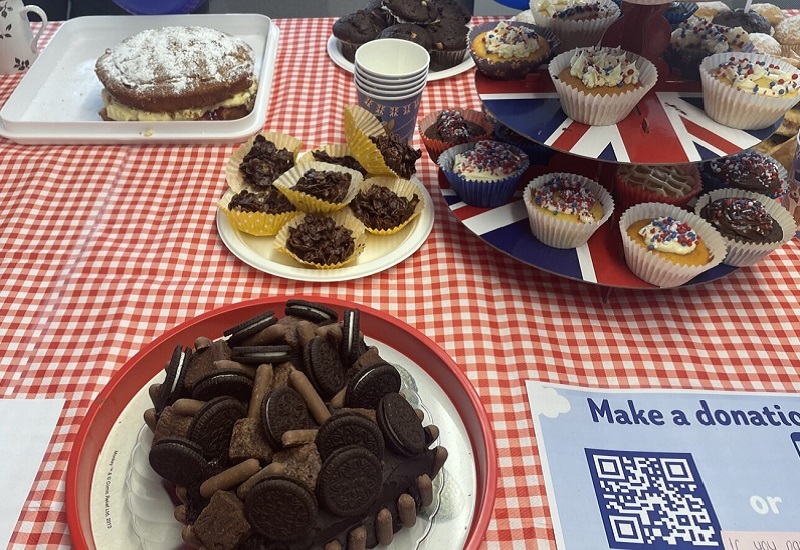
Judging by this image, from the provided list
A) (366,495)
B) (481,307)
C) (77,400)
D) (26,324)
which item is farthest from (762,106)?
(26,324)

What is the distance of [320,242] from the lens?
1356mm

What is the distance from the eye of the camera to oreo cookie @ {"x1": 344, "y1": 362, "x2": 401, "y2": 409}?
2.82 feet

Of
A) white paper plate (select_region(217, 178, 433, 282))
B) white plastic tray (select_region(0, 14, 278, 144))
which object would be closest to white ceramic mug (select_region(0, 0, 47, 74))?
white plastic tray (select_region(0, 14, 278, 144))

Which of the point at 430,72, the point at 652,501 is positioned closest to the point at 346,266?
the point at 652,501

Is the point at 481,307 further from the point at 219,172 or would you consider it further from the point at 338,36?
the point at 338,36

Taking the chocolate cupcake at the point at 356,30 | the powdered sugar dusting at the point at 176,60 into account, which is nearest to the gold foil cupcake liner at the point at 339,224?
the powdered sugar dusting at the point at 176,60

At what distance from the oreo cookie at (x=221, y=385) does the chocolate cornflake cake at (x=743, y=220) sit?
3.36 ft

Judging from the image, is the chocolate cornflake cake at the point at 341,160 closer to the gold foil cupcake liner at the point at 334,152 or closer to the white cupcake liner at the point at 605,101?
the gold foil cupcake liner at the point at 334,152

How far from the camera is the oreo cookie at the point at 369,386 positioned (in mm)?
859

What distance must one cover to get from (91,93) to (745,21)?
201 cm

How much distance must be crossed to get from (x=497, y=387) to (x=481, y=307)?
0.71ft

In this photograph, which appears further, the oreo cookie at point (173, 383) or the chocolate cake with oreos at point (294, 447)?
the oreo cookie at point (173, 383)

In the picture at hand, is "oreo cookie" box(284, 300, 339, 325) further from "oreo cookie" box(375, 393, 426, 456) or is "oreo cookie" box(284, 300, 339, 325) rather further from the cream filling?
the cream filling

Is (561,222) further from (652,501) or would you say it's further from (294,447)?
(294,447)
